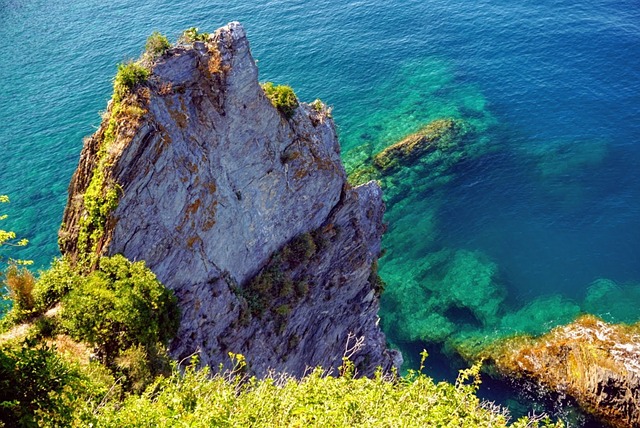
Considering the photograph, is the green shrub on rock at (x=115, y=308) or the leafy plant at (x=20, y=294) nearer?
the green shrub on rock at (x=115, y=308)

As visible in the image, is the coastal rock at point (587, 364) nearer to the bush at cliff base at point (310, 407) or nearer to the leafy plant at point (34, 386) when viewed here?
the bush at cliff base at point (310, 407)

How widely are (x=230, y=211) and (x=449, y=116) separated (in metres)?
42.2

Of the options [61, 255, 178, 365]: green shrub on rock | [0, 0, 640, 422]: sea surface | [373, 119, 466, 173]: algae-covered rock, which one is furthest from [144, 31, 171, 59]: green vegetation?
[373, 119, 466, 173]: algae-covered rock

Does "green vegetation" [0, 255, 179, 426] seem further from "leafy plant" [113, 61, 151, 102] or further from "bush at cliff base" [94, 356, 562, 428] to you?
"leafy plant" [113, 61, 151, 102]

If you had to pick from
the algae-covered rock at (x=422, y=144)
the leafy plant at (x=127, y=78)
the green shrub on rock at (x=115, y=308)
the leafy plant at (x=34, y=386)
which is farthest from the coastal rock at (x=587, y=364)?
the leafy plant at (x=34, y=386)

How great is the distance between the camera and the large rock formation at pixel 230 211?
857 inches

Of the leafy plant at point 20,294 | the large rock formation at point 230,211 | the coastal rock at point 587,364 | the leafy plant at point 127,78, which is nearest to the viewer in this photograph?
the leafy plant at point 20,294

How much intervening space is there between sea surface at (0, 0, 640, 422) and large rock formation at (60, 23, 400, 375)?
1457 cm

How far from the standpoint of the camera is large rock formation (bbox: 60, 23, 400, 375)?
21766mm

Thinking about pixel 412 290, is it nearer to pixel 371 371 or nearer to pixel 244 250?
pixel 371 371

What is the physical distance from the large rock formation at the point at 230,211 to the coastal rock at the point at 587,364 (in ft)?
44.6

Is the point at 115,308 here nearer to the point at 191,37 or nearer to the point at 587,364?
the point at 191,37

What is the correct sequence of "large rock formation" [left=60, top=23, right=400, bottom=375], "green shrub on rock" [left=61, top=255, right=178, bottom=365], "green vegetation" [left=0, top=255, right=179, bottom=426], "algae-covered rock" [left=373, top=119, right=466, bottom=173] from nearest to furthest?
1. "green vegetation" [left=0, top=255, right=179, bottom=426]
2. "green shrub on rock" [left=61, top=255, right=178, bottom=365]
3. "large rock formation" [left=60, top=23, right=400, bottom=375]
4. "algae-covered rock" [left=373, top=119, right=466, bottom=173]

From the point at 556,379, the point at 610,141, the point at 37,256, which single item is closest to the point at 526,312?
the point at 556,379
